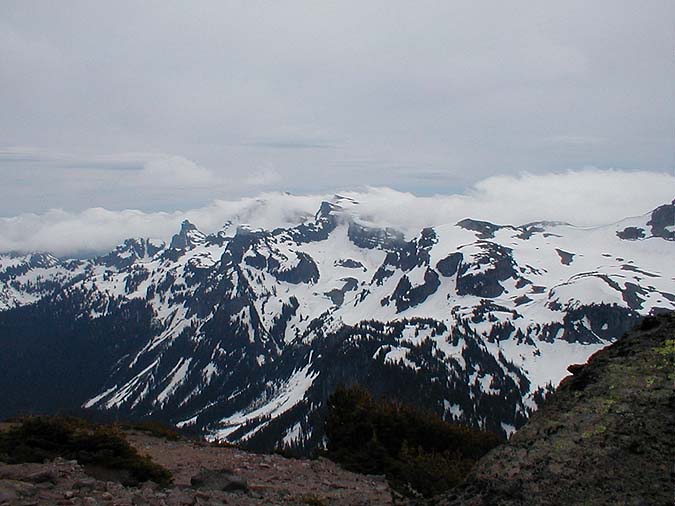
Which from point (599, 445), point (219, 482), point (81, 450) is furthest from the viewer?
point (81, 450)

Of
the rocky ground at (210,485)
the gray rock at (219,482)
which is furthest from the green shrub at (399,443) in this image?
the gray rock at (219,482)

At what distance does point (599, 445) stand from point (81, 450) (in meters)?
18.2

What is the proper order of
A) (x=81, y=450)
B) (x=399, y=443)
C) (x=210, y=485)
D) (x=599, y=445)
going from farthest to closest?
(x=399, y=443)
(x=81, y=450)
(x=210, y=485)
(x=599, y=445)

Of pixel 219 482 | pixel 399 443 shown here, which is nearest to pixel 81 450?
pixel 219 482

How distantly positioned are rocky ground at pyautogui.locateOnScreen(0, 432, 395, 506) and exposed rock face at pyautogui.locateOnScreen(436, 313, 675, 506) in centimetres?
609

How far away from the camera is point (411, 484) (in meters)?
18.6

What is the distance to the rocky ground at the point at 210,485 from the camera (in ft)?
39.9

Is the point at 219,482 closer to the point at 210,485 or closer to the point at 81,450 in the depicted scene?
the point at 210,485

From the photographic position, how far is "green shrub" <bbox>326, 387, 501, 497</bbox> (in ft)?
62.5

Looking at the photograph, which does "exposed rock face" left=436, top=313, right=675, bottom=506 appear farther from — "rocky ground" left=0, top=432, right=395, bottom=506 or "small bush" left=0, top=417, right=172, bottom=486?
"small bush" left=0, top=417, right=172, bottom=486

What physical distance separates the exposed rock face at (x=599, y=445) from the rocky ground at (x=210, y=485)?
6092mm

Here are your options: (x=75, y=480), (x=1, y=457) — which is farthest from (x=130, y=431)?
(x=75, y=480)

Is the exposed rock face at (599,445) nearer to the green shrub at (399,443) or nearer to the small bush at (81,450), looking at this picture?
the green shrub at (399,443)

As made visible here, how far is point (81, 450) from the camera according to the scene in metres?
18.5
